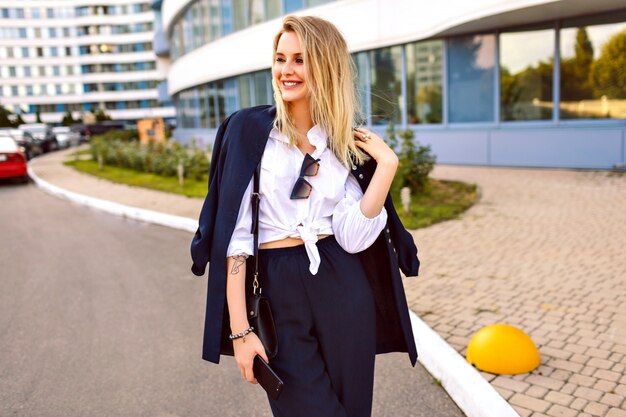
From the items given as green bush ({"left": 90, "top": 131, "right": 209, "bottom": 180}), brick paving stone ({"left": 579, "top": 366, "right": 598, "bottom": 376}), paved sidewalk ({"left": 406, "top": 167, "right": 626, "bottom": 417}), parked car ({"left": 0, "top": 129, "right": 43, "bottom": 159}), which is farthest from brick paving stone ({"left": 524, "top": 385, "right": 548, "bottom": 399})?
parked car ({"left": 0, "top": 129, "right": 43, "bottom": 159})

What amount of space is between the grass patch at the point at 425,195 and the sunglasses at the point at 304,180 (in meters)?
6.43

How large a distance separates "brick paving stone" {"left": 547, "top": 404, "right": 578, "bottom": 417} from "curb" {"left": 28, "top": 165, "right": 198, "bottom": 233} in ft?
22.6

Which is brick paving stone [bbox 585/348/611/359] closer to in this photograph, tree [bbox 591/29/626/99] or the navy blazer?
the navy blazer

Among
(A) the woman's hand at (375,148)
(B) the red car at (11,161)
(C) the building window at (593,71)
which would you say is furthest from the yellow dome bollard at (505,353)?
(B) the red car at (11,161)

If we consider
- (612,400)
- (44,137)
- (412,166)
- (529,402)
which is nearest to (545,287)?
(612,400)

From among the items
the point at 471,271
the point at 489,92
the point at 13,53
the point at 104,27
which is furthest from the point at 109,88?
the point at 471,271

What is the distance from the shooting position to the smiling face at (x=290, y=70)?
200 cm

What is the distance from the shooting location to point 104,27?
8950 cm

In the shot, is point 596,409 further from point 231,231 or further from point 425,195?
point 425,195

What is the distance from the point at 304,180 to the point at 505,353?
7.62 feet

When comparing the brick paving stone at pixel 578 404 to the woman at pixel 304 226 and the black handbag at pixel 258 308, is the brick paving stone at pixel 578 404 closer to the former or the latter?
the woman at pixel 304 226

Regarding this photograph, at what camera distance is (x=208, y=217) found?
198cm

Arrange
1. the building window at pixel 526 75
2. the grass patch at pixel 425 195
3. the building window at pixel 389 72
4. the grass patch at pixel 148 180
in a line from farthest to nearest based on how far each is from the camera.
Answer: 1. the building window at pixel 389 72
2. the building window at pixel 526 75
3. the grass patch at pixel 148 180
4. the grass patch at pixel 425 195

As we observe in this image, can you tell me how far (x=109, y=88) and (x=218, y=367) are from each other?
310 feet
